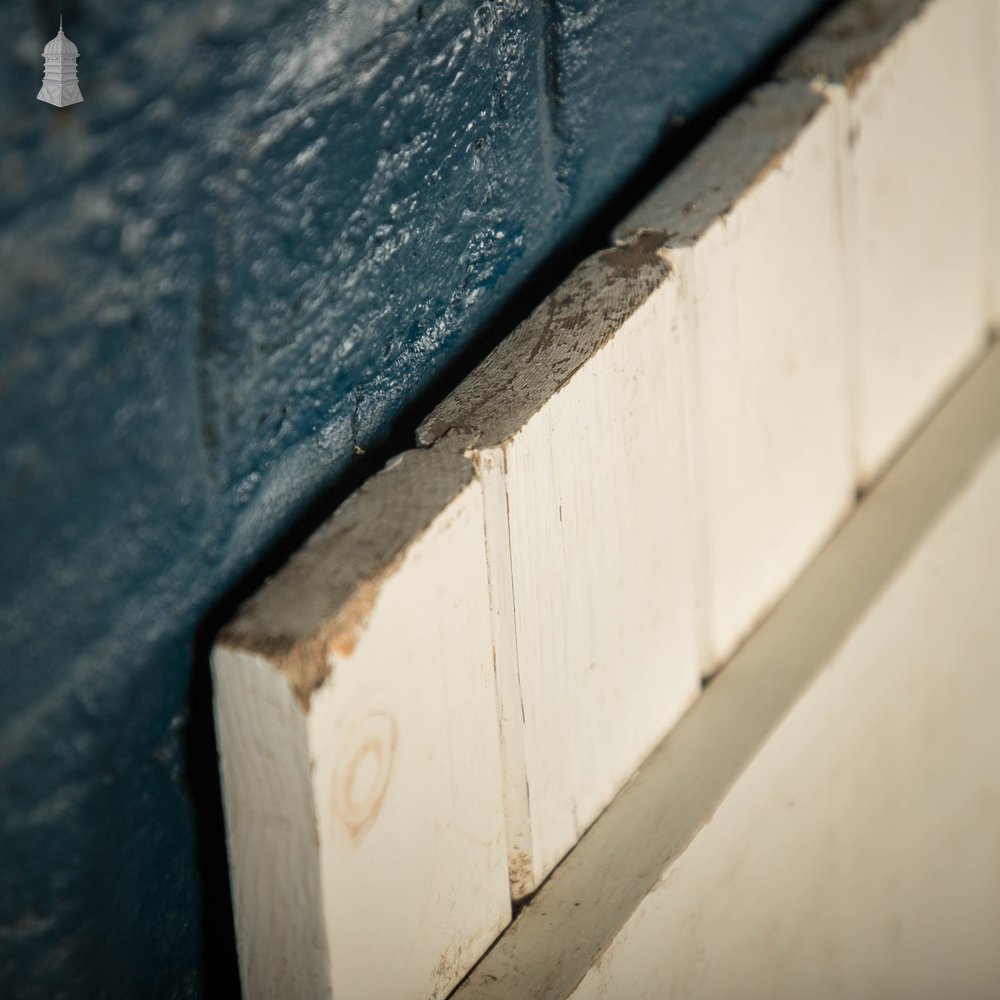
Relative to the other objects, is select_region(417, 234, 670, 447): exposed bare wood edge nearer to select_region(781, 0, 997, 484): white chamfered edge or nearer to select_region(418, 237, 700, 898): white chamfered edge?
select_region(418, 237, 700, 898): white chamfered edge

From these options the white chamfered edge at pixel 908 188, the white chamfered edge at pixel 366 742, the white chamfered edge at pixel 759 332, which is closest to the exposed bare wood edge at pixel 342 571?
the white chamfered edge at pixel 366 742

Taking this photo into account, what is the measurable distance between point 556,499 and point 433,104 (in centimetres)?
23

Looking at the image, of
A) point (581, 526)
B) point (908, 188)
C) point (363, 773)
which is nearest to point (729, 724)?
point (581, 526)

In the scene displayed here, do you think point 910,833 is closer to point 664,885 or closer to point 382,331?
point 664,885

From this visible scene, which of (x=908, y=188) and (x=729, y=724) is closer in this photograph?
(x=729, y=724)

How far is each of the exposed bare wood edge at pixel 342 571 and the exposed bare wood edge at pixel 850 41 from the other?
449mm

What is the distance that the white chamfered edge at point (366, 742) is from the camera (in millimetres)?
598

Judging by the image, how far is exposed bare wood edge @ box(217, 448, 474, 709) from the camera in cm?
59

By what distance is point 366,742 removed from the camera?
0.62m

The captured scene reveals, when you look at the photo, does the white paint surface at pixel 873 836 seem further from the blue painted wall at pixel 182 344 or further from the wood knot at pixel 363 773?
Result: the blue painted wall at pixel 182 344

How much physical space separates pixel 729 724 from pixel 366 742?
0.33 m

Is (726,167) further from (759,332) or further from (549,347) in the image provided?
(549,347)

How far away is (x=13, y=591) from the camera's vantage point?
538 millimetres

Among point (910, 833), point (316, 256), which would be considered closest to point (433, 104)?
point (316, 256)
